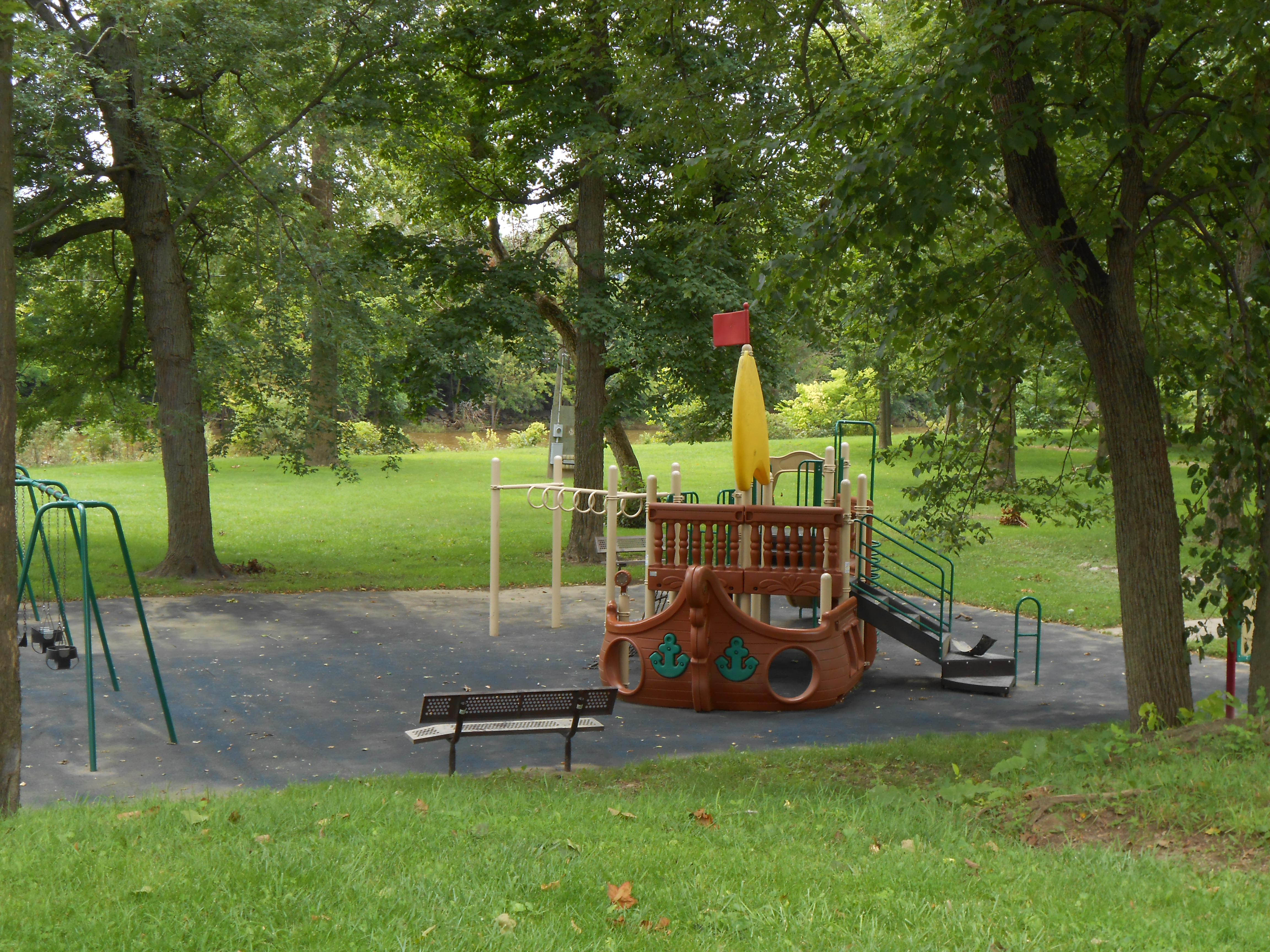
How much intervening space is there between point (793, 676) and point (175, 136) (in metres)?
12.2

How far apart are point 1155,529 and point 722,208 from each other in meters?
5.51

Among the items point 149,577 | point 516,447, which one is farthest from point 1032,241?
point 516,447

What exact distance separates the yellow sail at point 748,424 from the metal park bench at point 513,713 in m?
3.82

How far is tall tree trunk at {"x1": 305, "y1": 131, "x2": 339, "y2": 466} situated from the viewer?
16.2m

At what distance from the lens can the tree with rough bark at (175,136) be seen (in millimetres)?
14680

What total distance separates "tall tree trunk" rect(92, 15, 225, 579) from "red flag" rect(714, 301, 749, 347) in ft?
28.5

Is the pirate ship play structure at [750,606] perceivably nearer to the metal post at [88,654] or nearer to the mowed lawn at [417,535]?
the mowed lawn at [417,535]

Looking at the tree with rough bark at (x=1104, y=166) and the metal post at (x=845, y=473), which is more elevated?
the tree with rough bark at (x=1104, y=166)

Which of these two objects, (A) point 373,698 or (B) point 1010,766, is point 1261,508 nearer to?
(B) point 1010,766

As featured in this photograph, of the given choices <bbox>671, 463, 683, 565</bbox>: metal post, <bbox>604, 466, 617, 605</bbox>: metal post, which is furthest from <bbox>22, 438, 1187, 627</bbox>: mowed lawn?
<bbox>604, 466, 617, 605</bbox>: metal post

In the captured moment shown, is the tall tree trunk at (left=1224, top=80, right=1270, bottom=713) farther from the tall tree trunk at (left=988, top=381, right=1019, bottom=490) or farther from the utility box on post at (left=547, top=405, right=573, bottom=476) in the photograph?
the utility box on post at (left=547, top=405, right=573, bottom=476)

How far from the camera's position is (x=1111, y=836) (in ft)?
17.1

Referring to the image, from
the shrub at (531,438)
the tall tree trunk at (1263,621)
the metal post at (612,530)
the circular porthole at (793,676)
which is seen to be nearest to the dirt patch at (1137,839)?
the tall tree trunk at (1263,621)

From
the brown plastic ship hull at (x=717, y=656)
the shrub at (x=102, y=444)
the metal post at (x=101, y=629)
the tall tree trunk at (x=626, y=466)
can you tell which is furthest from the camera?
the shrub at (x=102, y=444)
